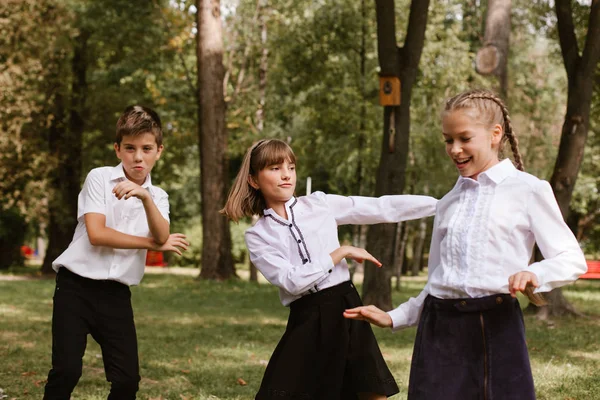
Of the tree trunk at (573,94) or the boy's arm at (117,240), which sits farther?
the tree trunk at (573,94)

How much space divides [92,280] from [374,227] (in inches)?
277

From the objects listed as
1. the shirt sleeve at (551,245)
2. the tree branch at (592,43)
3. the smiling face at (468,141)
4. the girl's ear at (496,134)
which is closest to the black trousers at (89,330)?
the smiling face at (468,141)

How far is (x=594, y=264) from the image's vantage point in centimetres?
1961

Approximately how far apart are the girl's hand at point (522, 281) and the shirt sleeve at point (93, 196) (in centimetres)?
240

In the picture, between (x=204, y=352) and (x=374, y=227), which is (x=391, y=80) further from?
(x=204, y=352)

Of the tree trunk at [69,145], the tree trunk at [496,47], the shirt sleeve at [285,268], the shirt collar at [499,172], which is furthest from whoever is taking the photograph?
the tree trunk at [69,145]

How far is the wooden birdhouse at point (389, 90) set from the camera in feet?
34.9

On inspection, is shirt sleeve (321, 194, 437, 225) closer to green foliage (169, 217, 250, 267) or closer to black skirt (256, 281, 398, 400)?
black skirt (256, 281, 398, 400)

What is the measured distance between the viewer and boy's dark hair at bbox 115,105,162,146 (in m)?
4.36

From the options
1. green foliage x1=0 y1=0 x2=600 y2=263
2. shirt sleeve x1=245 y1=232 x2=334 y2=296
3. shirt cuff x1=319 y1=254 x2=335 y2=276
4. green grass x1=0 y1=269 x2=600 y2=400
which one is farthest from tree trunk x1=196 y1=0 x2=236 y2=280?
shirt cuff x1=319 y1=254 x2=335 y2=276

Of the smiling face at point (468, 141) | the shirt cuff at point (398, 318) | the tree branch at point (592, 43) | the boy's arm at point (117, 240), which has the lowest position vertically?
the shirt cuff at point (398, 318)

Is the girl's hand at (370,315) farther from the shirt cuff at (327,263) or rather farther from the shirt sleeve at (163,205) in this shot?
the shirt sleeve at (163,205)

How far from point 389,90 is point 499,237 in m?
7.79

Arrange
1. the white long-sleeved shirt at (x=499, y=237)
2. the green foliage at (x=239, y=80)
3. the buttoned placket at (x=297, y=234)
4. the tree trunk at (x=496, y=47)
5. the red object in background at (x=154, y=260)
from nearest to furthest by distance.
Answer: the white long-sleeved shirt at (x=499, y=237) < the buttoned placket at (x=297, y=234) < the tree trunk at (x=496, y=47) < the green foliage at (x=239, y=80) < the red object in background at (x=154, y=260)
